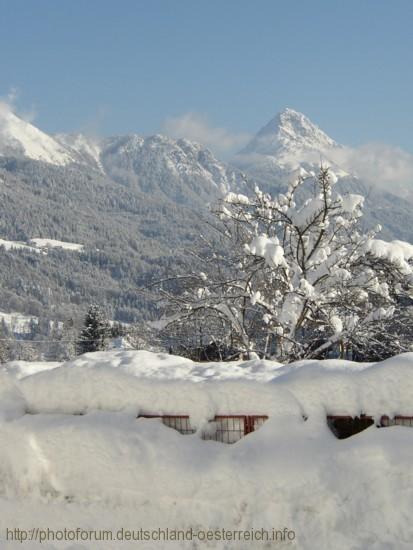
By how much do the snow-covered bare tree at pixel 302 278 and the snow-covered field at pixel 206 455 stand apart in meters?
4.12

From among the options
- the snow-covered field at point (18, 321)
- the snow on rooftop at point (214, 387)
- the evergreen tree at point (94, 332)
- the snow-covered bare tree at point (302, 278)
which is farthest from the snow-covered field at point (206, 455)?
the snow-covered field at point (18, 321)

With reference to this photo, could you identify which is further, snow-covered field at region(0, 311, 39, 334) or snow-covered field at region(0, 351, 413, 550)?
snow-covered field at region(0, 311, 39, 334)

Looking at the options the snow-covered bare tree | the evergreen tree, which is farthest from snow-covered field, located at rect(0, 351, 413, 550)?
the evergreen tree

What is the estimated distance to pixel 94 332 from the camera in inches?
1858

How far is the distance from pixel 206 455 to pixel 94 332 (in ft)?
134

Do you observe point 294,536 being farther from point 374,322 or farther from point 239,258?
point 239,258

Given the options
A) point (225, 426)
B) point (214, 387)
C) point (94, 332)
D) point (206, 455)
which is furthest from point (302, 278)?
point (94, 332)

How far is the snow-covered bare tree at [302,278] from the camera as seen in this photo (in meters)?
11.6

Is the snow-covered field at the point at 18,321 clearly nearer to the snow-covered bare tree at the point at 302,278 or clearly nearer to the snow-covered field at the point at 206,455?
the snow-covered bare tree at the point at 302,278

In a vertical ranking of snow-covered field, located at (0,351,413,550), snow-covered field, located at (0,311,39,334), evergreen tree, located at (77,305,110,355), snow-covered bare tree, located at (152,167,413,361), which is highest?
snow-covered field, located at (0,311,39,334)

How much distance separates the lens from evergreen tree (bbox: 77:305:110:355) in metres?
46.1

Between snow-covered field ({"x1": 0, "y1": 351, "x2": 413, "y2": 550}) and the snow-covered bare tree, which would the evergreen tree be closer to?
the snow-covered bare tree

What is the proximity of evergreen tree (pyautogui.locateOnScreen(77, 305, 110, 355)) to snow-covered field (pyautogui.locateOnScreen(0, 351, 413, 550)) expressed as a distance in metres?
38.0

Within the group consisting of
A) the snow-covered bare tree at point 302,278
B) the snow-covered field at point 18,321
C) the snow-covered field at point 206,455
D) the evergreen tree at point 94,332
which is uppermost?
the snow-covered field at point 18,321
